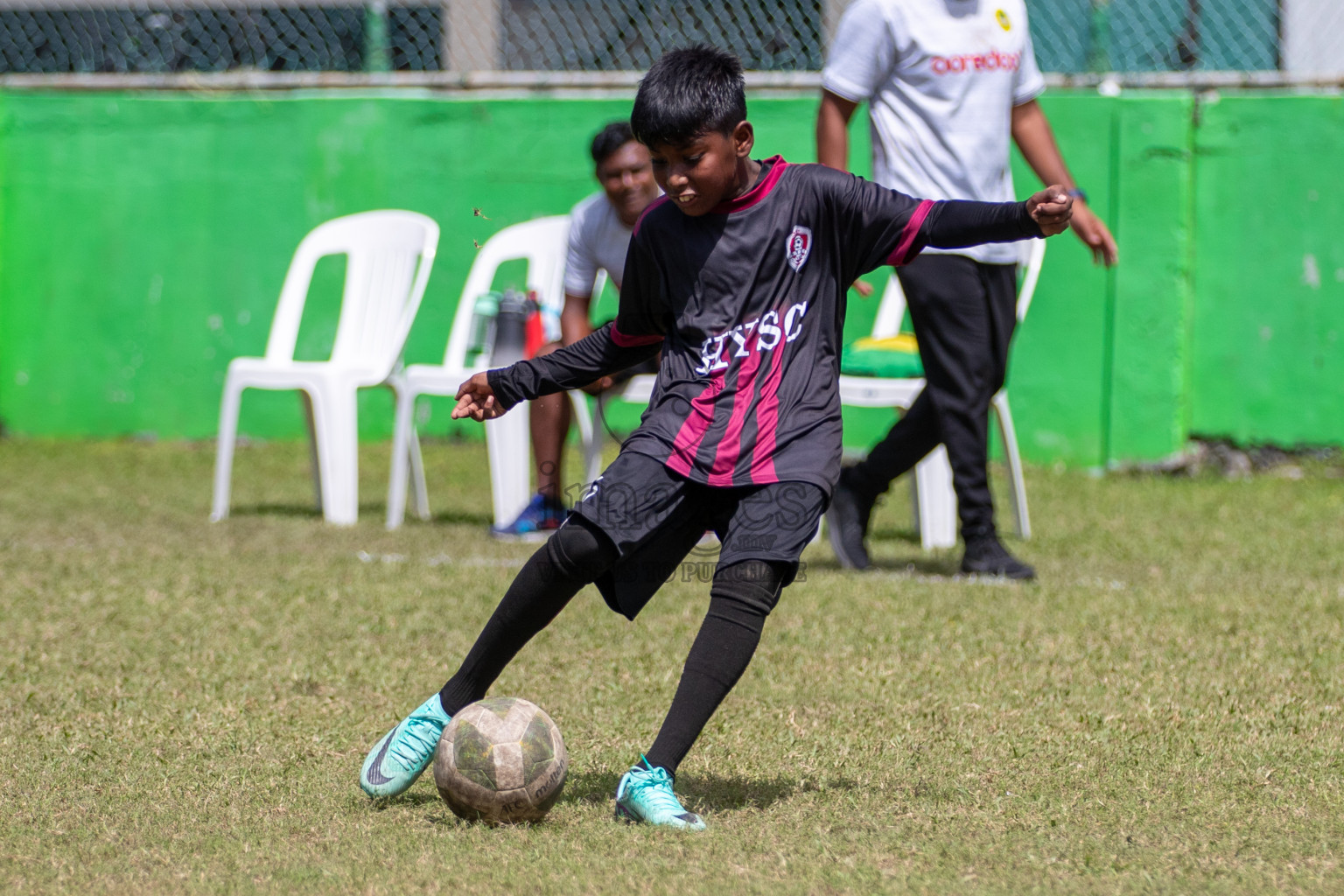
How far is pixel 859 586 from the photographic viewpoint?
534 cm

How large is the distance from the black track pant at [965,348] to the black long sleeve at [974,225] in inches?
81.8

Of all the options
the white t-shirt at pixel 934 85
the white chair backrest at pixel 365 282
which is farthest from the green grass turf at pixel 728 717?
the white t-shirt at pixel 934 85

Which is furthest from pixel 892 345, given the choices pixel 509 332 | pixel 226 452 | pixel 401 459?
pixel 226 452

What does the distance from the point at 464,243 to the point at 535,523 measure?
2947 millimetres

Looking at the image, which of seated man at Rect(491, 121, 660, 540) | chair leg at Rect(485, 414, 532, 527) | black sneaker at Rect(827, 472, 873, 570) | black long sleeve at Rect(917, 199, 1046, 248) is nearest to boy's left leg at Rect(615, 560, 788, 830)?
black long sleeve at Rect(917, 199, 1046, 248)

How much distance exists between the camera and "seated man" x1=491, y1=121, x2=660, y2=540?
6160 mm

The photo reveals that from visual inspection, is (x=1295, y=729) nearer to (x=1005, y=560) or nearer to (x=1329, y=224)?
(x=1005, y=560)

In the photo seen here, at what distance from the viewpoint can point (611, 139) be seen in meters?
6.14

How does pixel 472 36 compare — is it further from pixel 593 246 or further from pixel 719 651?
pixel 719 651

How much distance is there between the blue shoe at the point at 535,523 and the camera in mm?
6488

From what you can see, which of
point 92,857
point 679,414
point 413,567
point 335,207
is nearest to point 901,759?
point 679,414

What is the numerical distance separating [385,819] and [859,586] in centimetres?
267

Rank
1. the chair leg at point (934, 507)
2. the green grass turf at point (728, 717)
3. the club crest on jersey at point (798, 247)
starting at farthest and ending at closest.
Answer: the chair leg at point (934, 507), the club crest on jersey at point (798, 247), the green grass turf at point (728, 717)

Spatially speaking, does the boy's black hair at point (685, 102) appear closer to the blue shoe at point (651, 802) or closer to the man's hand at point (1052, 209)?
the man's hand at point (1052, 209)
